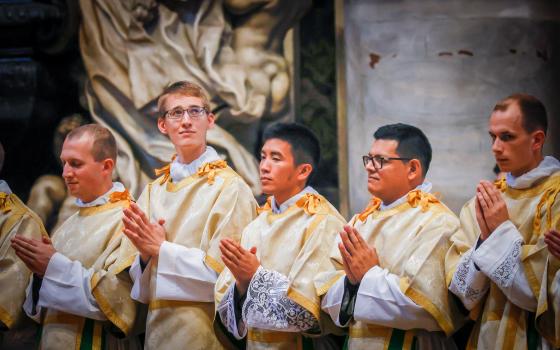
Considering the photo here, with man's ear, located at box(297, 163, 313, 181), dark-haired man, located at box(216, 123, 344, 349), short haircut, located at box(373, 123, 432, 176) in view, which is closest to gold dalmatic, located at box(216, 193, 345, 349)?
dark-haired man, located at box(216, 123, 344, 349)

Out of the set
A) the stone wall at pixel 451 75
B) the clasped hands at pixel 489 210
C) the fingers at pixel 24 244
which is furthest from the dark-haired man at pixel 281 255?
the stone wall at pixel 451 75

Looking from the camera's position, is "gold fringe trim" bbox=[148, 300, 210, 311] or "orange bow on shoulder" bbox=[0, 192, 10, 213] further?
"orange bow on shoulder" bbox=[0, 192, 10, 213]

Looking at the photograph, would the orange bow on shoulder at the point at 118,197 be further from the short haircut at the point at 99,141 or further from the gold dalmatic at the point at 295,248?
the gold dalmatic at the point at 295,248

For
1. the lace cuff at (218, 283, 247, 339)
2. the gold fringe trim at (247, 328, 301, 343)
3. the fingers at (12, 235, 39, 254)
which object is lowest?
the gold fringe trim at (247, 328, 301, 343)

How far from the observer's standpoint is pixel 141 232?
5141mm

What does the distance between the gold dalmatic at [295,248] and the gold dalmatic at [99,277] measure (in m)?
0.60

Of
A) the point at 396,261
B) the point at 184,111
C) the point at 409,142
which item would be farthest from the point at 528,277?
the point at 184,111

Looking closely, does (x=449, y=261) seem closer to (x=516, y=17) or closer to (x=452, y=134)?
(x=452, y=134)

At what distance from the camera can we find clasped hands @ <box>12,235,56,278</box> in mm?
5312

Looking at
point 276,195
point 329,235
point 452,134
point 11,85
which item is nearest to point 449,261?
point 329,235

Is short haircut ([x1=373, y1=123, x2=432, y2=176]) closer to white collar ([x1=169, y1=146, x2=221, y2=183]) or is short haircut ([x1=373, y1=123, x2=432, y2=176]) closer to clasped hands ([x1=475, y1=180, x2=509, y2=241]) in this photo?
clasped hands ([x1=475, y1=180, x2=509, y2=241])

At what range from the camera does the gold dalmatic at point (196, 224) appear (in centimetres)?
510

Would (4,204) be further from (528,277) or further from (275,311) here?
(528,277)

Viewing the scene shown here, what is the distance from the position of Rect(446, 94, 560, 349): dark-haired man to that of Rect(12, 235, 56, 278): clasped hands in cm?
219
